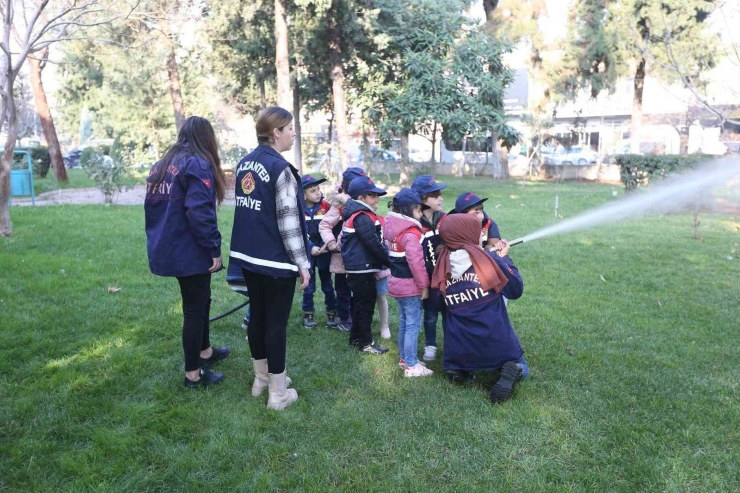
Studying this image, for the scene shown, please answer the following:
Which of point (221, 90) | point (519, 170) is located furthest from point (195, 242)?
point (519, 170)

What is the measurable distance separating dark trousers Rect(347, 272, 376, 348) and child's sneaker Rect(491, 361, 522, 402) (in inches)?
55.2

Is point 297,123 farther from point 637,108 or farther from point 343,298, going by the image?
point 637,108

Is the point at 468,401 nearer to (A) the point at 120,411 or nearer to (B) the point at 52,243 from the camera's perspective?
(A) the point at 120,411

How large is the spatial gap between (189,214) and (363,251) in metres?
1.73

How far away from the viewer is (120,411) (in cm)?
409

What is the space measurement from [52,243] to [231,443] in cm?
736

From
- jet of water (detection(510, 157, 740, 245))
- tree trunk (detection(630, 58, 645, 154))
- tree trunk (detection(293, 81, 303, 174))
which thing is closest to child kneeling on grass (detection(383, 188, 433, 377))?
jet of water (detection(510, 157, 740, 245))

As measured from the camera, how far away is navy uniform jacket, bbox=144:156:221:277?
3965mm

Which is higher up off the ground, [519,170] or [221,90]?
[221,90]

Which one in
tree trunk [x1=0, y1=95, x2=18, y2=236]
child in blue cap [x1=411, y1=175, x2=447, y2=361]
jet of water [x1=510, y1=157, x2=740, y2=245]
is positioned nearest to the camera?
child in blue cap [x1=411, y1=175, x2=447, y2=361]

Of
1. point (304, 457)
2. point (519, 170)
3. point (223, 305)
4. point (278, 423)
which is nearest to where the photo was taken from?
point (304, 457)

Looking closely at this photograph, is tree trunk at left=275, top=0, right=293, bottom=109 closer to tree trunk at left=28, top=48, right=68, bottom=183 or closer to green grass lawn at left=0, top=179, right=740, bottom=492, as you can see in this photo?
green grass lawn at left=0, top=179, right=740, bottom=492

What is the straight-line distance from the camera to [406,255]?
15.7ft

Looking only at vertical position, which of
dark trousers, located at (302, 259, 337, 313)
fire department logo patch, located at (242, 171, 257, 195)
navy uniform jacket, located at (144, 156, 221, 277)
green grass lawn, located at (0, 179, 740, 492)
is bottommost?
green grass lawn, located at (0, 179, 740, 492)
